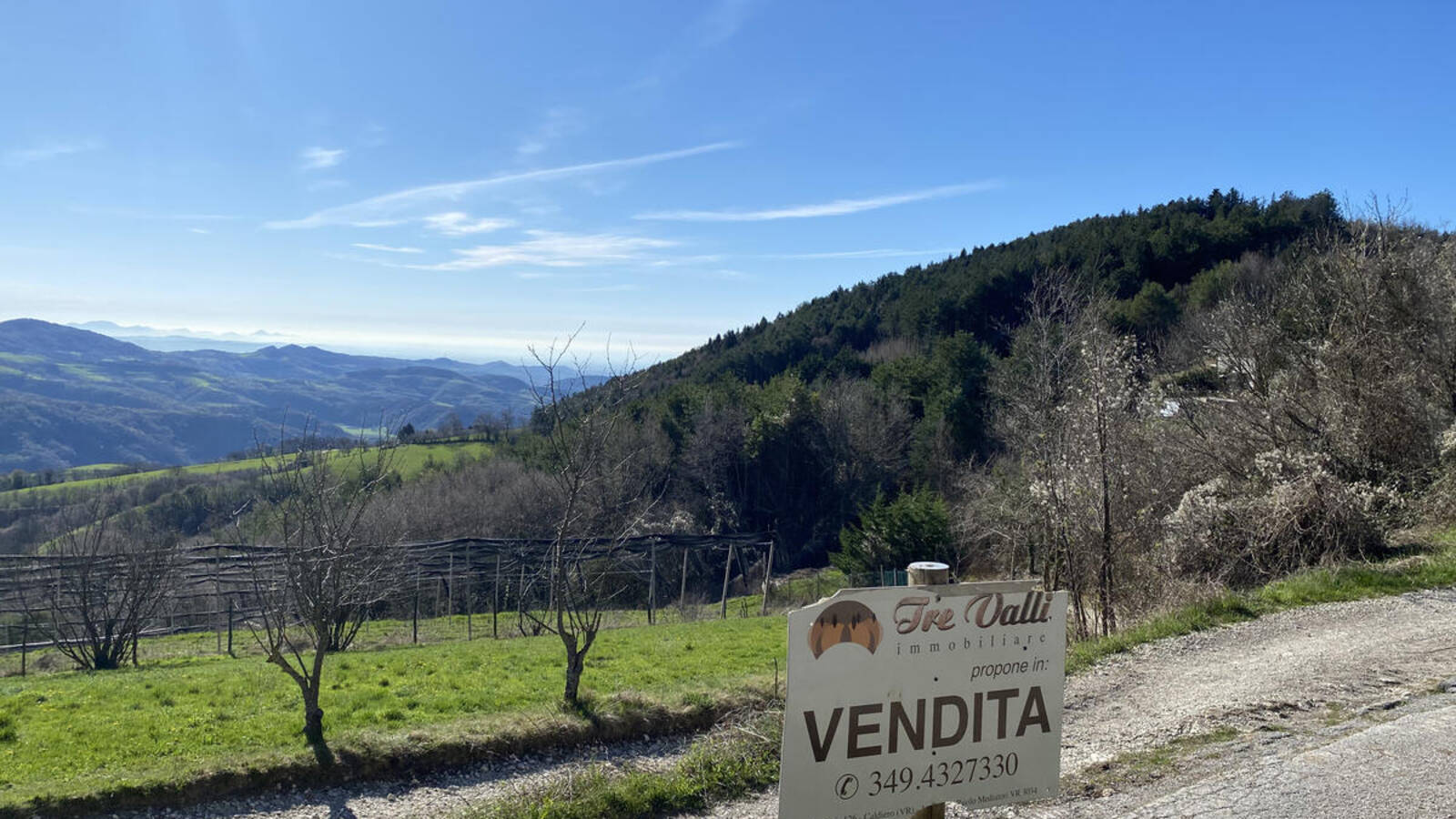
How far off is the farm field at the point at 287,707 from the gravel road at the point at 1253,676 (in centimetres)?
444

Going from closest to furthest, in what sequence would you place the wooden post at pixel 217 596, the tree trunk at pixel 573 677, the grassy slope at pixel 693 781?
the grassy slope at pixel 693 781 < the tree trunk at pixel 573 677 < the wooden post at pixel 217 596

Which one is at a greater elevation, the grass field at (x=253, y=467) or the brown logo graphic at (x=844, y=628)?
the grass field at (x=253, y=467)

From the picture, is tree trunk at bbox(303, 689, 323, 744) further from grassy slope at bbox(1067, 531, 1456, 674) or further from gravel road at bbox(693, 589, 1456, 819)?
grassy slope at bbox(1067, 531, 1456, 674)

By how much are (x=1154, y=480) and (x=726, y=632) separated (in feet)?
32.5

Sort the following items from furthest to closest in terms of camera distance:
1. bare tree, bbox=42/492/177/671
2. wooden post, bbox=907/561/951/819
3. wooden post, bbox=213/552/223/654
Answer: wooden post, bbox=213/552/223/654 < bare tree, bbox=42/492/177/671 < wooden post, bbox=907/561/951/819

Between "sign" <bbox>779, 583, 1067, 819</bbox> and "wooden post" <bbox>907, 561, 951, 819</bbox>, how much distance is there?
121 mm

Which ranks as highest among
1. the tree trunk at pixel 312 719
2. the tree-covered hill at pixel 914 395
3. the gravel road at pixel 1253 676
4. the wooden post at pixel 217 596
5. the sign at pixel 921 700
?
the tree-covered hill at pixel 914 395

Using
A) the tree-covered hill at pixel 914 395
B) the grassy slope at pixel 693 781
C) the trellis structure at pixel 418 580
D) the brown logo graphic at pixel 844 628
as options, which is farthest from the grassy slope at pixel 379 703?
the tree-covered hill at pixel 914 395

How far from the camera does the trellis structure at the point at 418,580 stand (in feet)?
72.2

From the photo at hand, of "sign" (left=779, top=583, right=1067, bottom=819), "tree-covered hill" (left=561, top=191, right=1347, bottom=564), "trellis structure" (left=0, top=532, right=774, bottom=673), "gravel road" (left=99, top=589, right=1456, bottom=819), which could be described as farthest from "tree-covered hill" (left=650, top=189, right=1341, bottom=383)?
"sign" (left=779, top=583, right=1067, bottom=819)

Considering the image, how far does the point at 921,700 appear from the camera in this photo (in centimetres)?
359

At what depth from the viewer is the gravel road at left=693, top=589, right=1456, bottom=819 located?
7.16 metres

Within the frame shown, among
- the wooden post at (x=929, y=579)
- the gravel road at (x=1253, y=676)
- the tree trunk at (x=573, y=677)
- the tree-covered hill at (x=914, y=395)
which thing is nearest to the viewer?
the wooden post at (x=929, y=579)

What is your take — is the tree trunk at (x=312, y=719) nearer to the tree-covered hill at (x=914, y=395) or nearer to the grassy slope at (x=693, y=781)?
the grassy slope at (x=693, y=781)
